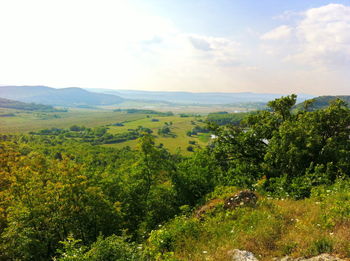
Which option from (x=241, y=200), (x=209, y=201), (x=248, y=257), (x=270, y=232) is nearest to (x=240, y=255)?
(x=248, y=257)

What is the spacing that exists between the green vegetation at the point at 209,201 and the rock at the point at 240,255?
0.29 meters

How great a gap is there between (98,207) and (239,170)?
13.2m

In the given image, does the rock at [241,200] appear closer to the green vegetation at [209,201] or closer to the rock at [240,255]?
the green vegetation at [209,201]

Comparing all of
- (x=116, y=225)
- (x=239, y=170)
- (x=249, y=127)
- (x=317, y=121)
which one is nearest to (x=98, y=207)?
(x=116, y=225)

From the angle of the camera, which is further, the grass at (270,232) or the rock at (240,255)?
the rock at (240,255)

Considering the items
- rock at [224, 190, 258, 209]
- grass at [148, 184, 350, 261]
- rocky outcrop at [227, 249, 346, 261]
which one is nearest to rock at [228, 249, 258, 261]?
rocky outcrop at [227, 249, 346, 261]

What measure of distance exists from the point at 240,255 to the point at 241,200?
4.99 meters

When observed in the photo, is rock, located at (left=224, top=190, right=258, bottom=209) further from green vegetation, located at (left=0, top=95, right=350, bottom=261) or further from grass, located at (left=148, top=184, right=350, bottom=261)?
grass, located at (left=148, top=184, right=350, bottom=261)

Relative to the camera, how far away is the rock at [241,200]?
12320 mm

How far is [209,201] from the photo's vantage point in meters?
15.3

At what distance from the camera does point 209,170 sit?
2367 cm

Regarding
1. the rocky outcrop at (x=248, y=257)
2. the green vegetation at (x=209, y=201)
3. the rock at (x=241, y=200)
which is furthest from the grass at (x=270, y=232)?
the rock at (x=241, y=200)

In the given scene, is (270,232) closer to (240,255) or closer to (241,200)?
(240,255)

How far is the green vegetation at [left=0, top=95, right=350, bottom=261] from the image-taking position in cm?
838
